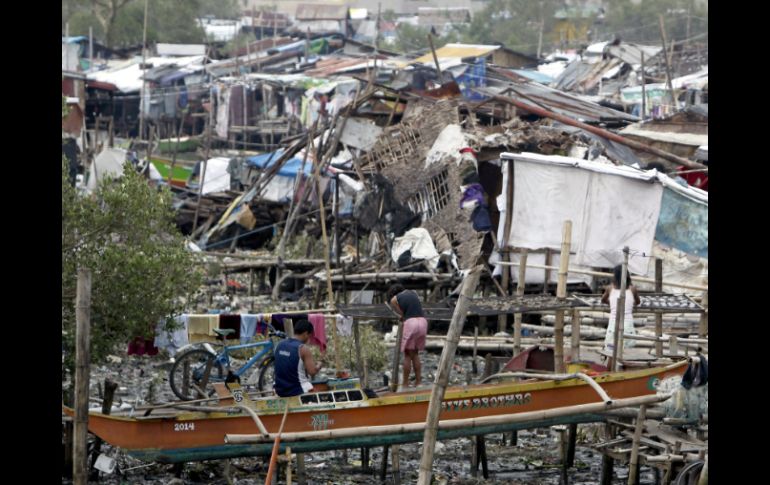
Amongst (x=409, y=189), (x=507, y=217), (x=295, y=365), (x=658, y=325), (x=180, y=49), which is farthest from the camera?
(x=180, y=49)

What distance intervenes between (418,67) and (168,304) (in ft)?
73.0

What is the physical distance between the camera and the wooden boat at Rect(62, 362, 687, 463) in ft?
32.9

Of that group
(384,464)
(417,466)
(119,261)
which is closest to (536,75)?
(417,466)

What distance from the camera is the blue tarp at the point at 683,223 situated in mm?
17047

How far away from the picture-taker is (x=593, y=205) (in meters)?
17.3

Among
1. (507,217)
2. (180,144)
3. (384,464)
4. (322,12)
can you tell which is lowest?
(180,144)

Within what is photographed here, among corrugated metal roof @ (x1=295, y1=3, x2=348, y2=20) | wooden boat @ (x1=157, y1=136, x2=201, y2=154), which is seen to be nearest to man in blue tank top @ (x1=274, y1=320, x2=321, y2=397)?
wooden boat @ (x1=157, y1=136, x2=201, y2=154)

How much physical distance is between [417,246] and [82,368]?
32.3ft

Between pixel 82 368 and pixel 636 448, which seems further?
pixel 636 448

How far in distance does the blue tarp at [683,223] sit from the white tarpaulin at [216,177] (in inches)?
523

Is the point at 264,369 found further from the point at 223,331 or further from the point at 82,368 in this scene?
the point at 82,368

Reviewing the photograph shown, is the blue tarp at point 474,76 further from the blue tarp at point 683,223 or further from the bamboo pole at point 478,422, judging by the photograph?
the bamboo pole at point 478,422
